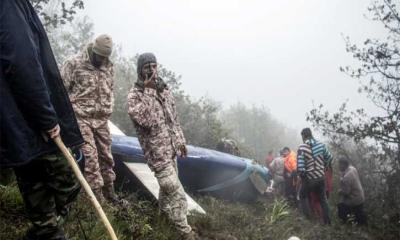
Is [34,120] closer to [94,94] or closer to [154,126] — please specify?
[154,126]

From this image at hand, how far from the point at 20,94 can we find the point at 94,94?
2.82m

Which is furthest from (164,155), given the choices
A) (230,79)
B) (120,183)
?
(230,79)

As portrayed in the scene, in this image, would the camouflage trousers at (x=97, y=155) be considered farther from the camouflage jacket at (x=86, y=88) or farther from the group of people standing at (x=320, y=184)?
the group of people standing at (x=320, y=184)

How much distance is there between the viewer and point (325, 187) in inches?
390

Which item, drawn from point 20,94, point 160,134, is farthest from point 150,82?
point 20,94

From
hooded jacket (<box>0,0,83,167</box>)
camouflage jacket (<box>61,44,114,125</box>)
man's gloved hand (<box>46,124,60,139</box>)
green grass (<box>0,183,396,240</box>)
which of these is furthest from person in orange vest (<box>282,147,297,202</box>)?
hooded jacket (<box>0,0,83,167</box>)

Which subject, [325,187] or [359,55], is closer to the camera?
[325,187]

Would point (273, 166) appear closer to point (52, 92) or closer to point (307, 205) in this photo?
point (307, 205)

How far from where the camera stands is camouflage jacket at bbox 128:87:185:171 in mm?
5199

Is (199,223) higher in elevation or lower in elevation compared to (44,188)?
lower

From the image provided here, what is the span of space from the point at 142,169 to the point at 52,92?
14.2ft

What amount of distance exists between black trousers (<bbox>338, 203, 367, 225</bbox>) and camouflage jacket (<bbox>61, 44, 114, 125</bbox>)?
7.18 meters

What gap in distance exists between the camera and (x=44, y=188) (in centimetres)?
294

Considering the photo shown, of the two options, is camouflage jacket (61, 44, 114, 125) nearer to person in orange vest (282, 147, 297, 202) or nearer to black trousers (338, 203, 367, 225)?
black trousers (338, 203, 367, 225)
